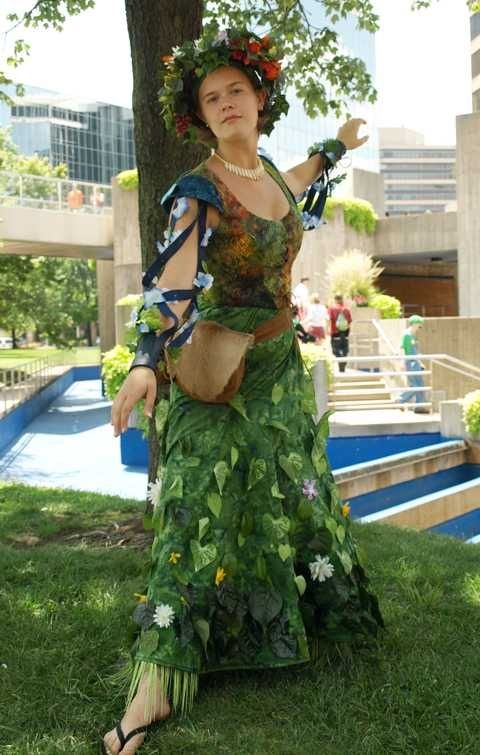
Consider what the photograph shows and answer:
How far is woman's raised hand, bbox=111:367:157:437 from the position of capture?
248 centimetres

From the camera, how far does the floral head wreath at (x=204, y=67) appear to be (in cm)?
291

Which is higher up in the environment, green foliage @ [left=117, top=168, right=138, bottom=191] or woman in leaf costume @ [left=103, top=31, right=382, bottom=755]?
green foliage @ [left=117, top=168, right=138, bottom=191]

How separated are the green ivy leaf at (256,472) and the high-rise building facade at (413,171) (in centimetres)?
17150

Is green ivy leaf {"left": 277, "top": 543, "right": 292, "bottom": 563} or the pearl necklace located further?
the pearl necklace

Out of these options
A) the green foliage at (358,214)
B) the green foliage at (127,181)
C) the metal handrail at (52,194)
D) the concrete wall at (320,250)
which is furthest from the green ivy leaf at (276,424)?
the green foliage at (358,214)

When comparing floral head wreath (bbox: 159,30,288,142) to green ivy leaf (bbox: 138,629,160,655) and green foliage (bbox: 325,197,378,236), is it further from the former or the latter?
green foliage (bbox: 325,197,378,236)

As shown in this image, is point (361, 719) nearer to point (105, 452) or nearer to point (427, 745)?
point (427, 745)

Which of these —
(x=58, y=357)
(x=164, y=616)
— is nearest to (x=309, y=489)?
(x=164, y=616)

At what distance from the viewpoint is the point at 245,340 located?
2.78 metres

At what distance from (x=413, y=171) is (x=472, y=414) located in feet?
546

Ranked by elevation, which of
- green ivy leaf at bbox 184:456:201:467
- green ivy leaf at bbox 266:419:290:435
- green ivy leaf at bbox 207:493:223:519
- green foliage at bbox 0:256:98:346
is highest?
green foliage at bbox 0:256:98:346

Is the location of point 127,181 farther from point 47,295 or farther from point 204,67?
point 47,295

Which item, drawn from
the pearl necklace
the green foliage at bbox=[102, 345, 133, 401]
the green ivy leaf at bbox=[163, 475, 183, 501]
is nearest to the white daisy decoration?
the green ivy leaf at bbox=[163, 475, 183, 501]

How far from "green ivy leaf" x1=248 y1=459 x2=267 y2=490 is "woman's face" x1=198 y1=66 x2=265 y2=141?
1.08 meters
